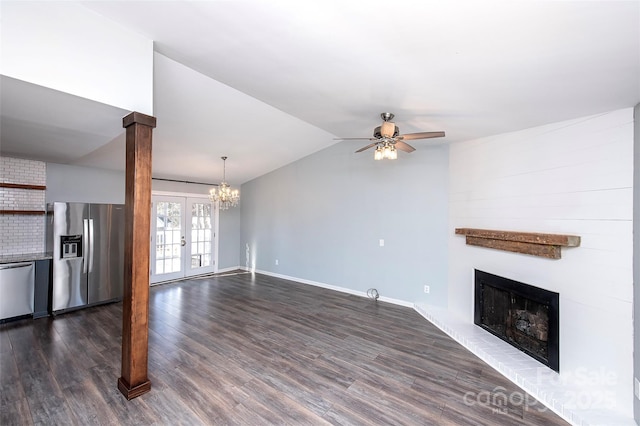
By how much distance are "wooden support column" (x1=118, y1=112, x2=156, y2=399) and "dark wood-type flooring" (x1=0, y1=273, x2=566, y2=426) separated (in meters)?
0.27

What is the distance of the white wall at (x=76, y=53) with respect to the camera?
165 centimetres

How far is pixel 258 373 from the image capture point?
2.62 meters

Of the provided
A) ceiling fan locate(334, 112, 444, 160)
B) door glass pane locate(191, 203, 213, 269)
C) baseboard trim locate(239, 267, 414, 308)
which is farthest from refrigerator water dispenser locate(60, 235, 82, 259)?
ceiling fan locate(334, 112, 444, 160)

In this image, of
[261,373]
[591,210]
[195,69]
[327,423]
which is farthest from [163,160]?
[591,210]

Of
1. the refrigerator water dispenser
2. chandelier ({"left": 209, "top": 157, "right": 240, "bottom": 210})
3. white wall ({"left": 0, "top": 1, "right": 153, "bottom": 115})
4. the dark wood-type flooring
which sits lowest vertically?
the dark wood-type flooring

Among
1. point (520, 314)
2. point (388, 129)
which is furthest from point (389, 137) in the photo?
point (520, 314)

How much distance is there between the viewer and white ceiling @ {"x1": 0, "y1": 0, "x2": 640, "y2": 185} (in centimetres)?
160

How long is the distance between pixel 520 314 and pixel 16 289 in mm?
6693

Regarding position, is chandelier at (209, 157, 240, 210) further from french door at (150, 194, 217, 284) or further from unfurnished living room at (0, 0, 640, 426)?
french door at (150, 194, 217, 284)

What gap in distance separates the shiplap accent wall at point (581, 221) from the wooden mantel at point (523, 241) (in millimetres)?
96

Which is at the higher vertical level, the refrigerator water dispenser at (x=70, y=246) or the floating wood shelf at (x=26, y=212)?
the floating wood shelf at (x=26, y=212)

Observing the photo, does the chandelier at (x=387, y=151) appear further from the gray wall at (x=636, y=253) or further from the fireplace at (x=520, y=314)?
the fireplace at (x=520, y=314)

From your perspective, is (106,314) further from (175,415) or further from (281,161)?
(281,161)

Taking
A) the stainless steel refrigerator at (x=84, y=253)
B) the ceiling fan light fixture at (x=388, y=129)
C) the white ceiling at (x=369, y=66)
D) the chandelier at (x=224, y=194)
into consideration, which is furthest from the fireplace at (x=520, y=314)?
the stainless steel refrigerator at (x=84, y=253)
